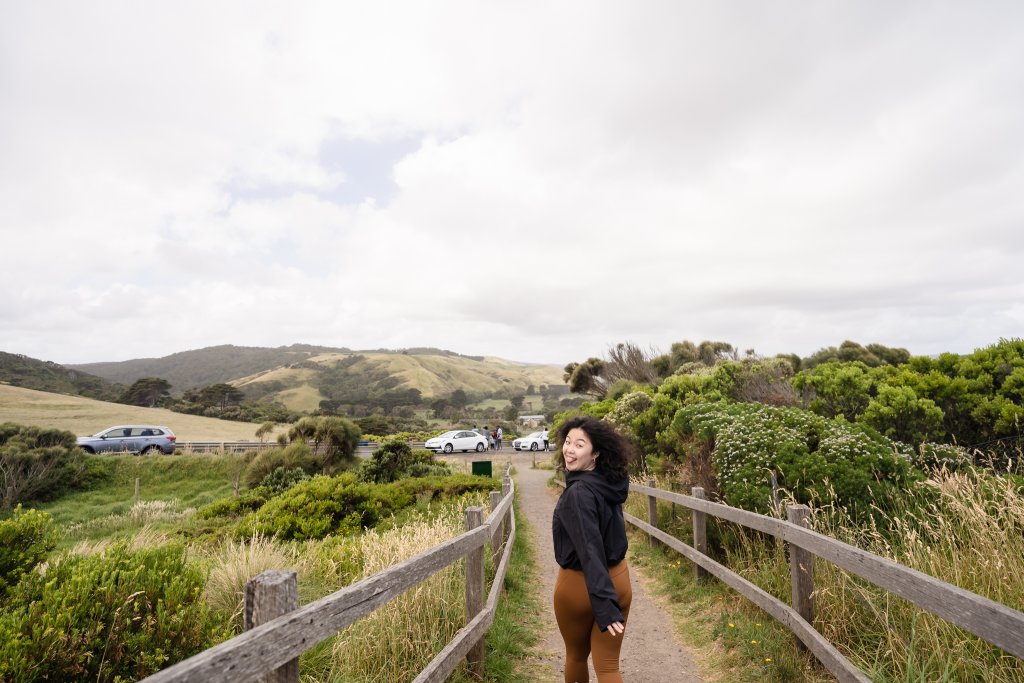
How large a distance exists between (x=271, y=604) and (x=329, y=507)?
10.1 meters

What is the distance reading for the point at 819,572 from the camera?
439 centimetres

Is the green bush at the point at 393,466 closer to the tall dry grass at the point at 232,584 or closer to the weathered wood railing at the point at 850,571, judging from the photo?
the tall dry grass at the point at 232,584

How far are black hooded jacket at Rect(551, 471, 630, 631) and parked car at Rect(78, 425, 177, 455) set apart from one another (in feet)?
121

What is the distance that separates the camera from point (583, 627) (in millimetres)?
3225

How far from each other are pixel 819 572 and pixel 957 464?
175 inches

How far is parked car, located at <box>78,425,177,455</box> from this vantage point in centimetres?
3278

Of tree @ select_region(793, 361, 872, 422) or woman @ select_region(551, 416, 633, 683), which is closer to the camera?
woman @ select_region(551, 416, 633, 683)

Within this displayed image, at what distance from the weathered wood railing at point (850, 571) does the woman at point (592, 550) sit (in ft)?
4.26

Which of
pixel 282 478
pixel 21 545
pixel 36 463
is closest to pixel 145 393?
pixel 36 463

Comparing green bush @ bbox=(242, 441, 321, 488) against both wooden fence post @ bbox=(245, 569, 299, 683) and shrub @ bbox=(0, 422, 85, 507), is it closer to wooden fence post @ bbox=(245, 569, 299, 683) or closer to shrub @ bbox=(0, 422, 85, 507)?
shrub @ bbox=(0, 422, 85, 507)

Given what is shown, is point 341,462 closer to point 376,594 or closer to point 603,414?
point 603,414

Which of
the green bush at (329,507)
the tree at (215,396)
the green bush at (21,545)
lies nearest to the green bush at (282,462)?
the green bush at (329,507)

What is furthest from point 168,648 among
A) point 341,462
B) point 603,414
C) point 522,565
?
point 341,462

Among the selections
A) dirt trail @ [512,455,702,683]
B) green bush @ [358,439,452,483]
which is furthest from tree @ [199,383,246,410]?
dirt trail @ [512,455,702,683]
